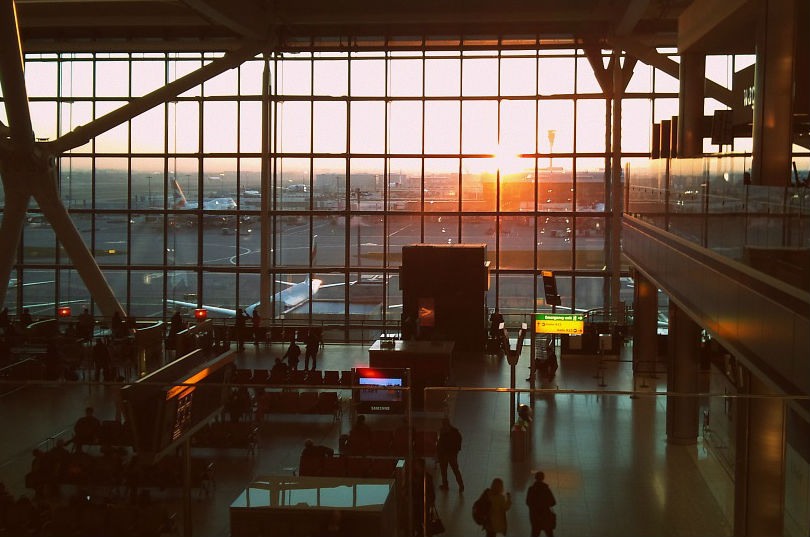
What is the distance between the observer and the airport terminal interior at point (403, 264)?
31.3 feet

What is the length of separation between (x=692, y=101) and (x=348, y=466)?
12.3 metres

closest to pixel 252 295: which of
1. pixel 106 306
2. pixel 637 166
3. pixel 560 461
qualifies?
pixel 106 306

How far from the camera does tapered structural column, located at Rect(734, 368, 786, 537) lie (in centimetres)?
855

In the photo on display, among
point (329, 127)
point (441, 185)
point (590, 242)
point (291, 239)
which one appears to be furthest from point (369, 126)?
point (590, 242)

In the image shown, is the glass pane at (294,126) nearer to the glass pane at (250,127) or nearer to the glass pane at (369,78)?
the glass pane at (250,127)

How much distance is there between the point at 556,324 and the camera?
22656mm

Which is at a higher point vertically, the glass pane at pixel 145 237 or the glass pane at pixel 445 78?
the glass pane at pixel 445 78

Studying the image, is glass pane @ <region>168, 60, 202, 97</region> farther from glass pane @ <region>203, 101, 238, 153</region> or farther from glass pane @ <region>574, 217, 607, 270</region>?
glass pane @ <region>574, 217, 607, 270</region>

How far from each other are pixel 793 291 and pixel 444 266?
64.1 feet

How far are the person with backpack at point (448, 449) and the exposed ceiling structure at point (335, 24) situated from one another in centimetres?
1922

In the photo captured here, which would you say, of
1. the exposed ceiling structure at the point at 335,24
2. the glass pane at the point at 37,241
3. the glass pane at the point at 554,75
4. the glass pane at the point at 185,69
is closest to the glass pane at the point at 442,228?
the glass pane at the point at 554,75

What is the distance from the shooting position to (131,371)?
837 inches

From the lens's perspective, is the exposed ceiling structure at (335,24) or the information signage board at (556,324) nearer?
the information signage board at (556,324)

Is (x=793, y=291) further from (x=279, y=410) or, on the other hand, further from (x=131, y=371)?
(x=131, y=371)
